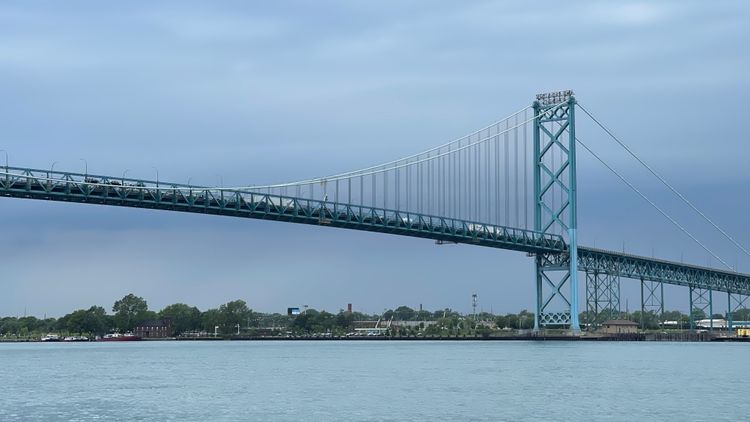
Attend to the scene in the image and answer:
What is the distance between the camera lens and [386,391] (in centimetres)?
4338

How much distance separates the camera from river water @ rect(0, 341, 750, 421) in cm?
3541

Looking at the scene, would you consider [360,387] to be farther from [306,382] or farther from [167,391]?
[167,391]

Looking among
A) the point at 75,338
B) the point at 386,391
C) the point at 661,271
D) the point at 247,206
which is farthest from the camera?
the point at 75,338

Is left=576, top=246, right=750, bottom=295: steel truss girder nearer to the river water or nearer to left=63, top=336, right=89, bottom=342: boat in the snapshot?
the river water

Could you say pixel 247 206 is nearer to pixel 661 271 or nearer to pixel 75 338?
pixel 661 271

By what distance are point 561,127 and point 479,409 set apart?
6906 cm

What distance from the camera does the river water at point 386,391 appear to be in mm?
35406

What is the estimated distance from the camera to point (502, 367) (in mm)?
59406

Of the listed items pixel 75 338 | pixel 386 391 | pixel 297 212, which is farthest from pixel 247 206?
pixel 75 338

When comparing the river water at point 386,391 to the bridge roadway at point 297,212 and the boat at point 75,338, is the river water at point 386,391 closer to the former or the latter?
the bridge roadway at point 297,212

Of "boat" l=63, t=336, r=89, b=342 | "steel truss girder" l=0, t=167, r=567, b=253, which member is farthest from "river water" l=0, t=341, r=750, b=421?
"boat" l=63, t=336, r=89, b=342

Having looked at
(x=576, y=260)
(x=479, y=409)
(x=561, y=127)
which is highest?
(x=561, y=127)

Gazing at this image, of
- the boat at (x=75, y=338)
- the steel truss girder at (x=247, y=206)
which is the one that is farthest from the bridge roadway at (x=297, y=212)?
the boat at (x=75, y=338)

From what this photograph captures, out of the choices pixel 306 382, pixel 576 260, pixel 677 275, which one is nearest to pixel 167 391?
pixel 306 382
